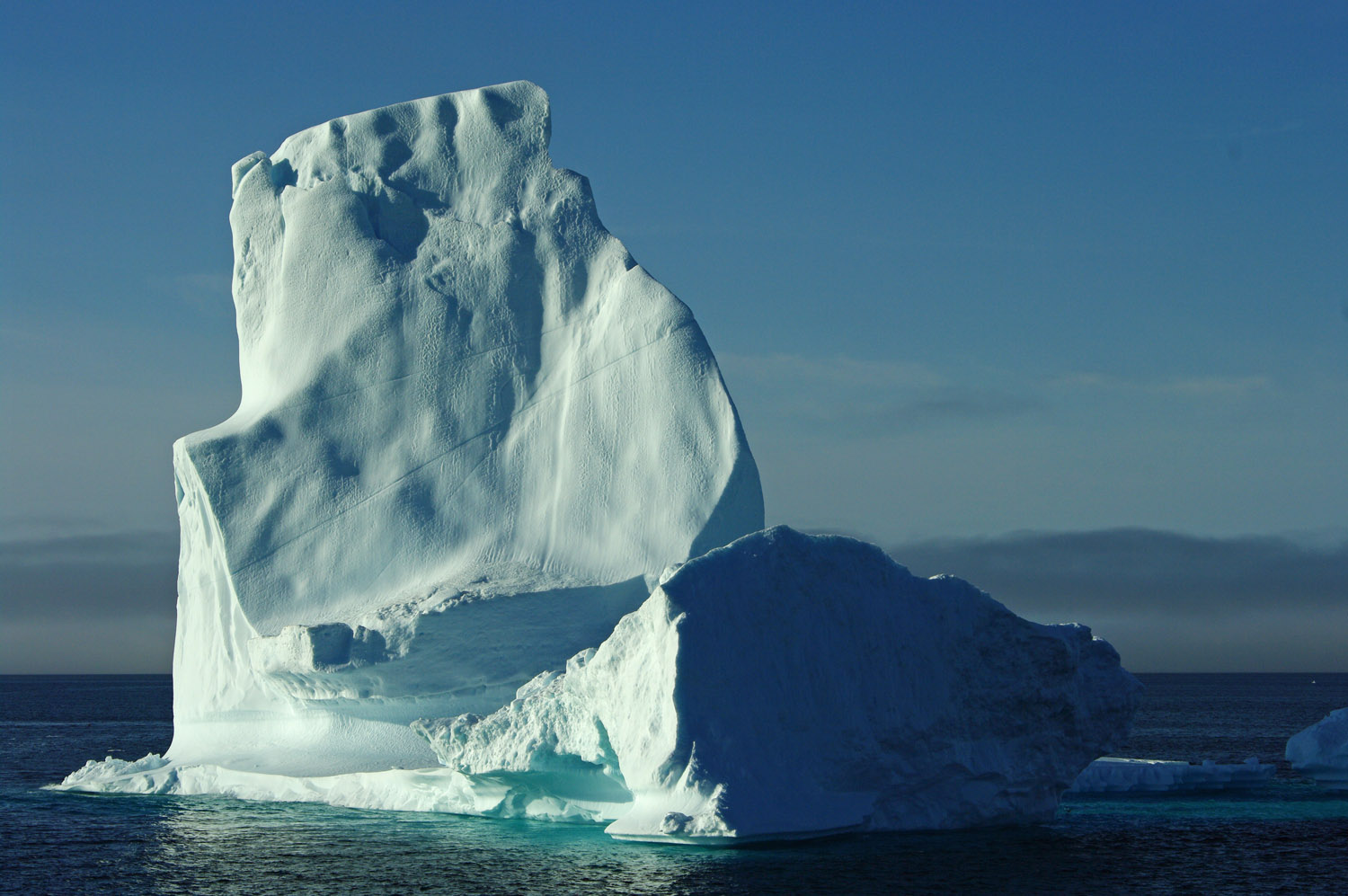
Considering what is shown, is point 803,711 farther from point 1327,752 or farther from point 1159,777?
point 1327,752

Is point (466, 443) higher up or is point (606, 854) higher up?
point (466, 443)

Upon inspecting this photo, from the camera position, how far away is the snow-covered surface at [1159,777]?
21.4 m

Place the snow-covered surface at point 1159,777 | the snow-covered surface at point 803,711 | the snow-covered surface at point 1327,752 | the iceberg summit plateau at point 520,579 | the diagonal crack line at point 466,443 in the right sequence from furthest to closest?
the snow-covered surface at point 1327,752, the snow-covered surface at point 1159,777, the diagonal crack line at point 466,443, the iceberg summit plateau at point 520,579, the snow-covered surface at point 803,711

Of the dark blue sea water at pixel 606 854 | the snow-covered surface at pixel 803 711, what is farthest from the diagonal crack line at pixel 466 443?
the snow-covered surface at pixel 803 711

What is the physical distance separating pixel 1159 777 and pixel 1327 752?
3162 millimetres

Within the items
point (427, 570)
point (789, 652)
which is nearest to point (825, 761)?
point (789, 652)

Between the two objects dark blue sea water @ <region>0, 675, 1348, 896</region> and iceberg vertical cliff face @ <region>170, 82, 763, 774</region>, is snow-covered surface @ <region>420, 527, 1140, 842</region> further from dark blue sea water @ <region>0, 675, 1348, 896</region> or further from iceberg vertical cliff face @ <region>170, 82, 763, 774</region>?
iceberg vertical cliff face @ <region>170, 82, 763, 774</region>

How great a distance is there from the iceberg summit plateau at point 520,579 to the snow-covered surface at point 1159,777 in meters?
4.71

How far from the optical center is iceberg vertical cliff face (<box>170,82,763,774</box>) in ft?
57.9

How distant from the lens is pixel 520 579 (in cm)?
1767

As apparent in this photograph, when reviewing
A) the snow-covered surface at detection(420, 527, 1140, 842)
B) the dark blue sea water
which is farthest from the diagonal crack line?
the snow-covered surface at detection(420, 527, 1140, 842)

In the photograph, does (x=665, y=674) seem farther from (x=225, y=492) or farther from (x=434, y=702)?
(x=225, y=492)

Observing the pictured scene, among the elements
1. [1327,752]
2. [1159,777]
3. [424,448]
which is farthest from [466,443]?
[1327,752]

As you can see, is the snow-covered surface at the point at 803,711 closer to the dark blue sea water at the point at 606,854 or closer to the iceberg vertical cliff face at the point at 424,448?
the dark blue sea water at the point at 606,854
